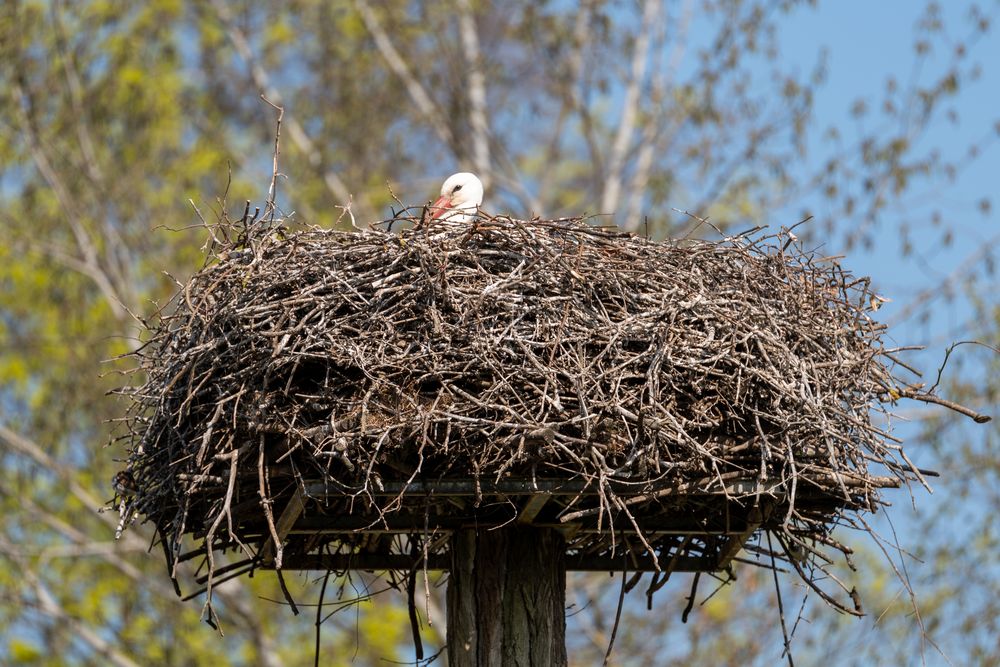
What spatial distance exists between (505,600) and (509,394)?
977 mm

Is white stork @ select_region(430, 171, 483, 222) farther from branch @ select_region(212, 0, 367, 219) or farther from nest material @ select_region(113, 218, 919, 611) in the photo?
branch @ select_region(212, 0, 367, 219)

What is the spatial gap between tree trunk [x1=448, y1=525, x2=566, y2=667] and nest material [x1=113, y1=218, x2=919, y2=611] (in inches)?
5.4

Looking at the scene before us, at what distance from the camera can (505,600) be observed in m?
6.18

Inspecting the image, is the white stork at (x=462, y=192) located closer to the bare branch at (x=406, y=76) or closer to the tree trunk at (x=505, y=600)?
the tree trunk at (x=505, y=600)

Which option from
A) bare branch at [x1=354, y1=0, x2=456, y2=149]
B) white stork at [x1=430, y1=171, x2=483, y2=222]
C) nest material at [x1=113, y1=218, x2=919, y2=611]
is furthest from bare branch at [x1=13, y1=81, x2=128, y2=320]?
nest material at [x1=113, y1=218, x2=919, y2=611]

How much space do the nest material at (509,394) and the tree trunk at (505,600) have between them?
0.45ft

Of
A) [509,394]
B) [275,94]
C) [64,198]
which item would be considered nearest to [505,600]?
[509,394]

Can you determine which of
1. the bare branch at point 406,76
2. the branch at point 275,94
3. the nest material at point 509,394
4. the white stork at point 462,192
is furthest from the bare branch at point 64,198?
the nest material at point 509,394

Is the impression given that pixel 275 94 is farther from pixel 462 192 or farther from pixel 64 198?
pixel 462 192

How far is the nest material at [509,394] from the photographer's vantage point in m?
5.57

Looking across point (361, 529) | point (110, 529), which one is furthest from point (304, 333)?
point (110, 529)

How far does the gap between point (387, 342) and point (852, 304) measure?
2099mm

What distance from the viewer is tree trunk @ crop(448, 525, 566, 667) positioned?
6121 millimetres

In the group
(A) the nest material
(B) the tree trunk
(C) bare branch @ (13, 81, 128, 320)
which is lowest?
(B) the tree trunk
